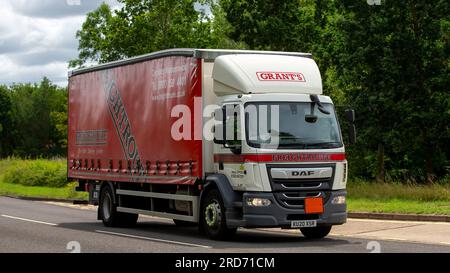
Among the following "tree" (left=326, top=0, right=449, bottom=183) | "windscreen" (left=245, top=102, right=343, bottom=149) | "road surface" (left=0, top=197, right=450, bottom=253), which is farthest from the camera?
"tree" (left=326, top=0, right=449, bottom=183)

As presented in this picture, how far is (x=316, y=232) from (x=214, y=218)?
2219 millimetres

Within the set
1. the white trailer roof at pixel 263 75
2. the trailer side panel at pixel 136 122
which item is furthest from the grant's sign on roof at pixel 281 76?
the trailer side panel at pixel 136 122

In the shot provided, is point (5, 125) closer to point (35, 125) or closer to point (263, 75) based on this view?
point (35, 125)

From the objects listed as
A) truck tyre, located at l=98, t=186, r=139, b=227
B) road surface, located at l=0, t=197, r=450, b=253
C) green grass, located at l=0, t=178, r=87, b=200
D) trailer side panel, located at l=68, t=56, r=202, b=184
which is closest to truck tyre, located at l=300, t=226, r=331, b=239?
road surface, located at l=0, t=197, r=450, b=253

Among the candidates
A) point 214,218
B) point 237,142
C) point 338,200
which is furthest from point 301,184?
point 214,218

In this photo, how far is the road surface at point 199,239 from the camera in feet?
46.1

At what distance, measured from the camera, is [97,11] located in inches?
3268

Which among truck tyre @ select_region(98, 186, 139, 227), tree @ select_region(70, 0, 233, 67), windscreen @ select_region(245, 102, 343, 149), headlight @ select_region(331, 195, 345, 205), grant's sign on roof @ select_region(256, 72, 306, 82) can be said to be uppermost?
tree @ select_region(70, 0, 233, 67)

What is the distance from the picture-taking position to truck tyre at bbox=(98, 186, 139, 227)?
19.3 m

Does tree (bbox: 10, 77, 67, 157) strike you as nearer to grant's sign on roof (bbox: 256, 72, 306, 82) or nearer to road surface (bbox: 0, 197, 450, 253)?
road surface (bbox: 0, 197, 450, 253)

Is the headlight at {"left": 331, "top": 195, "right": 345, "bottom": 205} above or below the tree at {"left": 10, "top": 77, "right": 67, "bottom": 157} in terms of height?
below

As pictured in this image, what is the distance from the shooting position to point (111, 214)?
1930 cm
